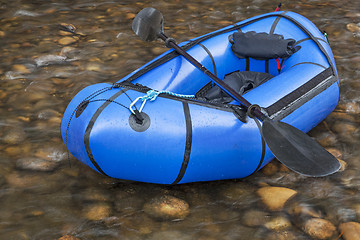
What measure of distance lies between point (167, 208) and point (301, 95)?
3.92ft

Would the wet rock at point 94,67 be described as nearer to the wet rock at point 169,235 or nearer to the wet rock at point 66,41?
the wet rock at point 66,41

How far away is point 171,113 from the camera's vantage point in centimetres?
252

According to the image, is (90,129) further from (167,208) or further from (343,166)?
(343,166)

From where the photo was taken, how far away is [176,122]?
250 cm

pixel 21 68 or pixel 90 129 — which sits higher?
pixel 90 129

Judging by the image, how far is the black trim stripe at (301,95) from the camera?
271 cm

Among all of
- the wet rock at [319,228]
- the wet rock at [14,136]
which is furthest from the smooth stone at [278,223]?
the wet rock at [14,136]

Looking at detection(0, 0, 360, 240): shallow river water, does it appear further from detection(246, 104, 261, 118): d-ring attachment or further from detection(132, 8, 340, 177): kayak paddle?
detection(246, 104, 261, 118): d-ring attachment

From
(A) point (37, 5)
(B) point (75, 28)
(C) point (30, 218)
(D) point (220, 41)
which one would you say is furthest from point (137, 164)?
(A) point (37, 5)

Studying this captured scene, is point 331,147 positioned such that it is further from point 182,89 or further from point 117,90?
point 117,90

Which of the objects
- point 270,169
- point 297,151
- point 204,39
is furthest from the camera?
point 204,39

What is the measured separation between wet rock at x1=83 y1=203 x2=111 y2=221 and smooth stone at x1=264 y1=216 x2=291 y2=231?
3.21 feet

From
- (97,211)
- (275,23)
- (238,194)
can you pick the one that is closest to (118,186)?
(97,211)

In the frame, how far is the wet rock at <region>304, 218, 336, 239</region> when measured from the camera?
2.40 m
